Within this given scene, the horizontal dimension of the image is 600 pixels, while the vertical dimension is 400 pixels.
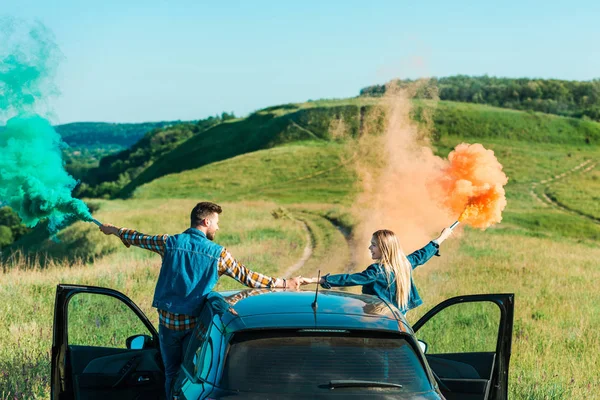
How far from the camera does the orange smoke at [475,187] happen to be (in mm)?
10820

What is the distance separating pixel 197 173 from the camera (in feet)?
328

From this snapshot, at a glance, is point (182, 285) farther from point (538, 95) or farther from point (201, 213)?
point (538, 95)

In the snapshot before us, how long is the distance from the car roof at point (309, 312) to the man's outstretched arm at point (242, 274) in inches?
31.4

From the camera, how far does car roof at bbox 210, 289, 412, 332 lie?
16.6ft

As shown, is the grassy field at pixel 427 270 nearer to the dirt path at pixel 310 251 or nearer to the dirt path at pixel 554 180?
the dirt path at pixel 310 251

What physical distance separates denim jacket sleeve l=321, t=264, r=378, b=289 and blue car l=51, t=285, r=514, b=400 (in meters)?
1.08

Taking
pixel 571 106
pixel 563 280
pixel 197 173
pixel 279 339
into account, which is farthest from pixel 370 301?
pixel 571 106

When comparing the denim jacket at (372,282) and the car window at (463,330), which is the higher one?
the denim jacket at (372,282)

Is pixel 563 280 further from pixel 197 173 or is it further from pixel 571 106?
pixel 571 106

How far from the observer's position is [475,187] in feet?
36.0

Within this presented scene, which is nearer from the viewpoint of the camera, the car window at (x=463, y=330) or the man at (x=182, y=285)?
the man at (x=182, y=285)

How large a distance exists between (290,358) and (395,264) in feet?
9.84

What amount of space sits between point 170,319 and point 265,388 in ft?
6.78

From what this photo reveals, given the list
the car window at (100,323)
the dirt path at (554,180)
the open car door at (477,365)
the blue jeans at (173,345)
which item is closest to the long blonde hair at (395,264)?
the open car door at (477,365)
